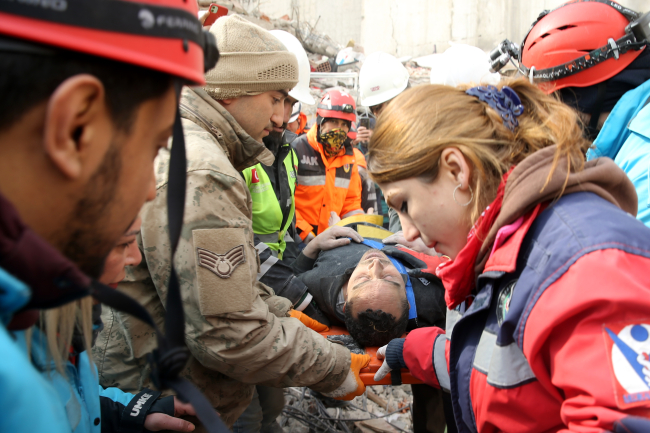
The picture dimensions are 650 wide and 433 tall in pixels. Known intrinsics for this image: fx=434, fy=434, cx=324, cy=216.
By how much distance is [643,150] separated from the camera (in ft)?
7.14

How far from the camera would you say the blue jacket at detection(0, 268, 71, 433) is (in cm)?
53

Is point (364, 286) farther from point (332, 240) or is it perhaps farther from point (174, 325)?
point (174, 325)

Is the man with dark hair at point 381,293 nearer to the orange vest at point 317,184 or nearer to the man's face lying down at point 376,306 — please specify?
the man's face lying down at point 376,306

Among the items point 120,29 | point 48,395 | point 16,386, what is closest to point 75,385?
point 48,395

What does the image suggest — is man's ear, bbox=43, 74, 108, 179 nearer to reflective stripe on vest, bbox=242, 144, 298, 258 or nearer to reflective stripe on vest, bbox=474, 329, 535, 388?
reflective stripe on vest, bbox=474, 329, 535, 388

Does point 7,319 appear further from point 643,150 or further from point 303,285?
point 303,285

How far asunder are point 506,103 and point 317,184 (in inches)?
171

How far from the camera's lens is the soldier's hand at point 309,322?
3.29 meters

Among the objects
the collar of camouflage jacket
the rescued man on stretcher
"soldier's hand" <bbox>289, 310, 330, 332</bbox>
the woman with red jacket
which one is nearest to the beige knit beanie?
the collar of camouflage jacket

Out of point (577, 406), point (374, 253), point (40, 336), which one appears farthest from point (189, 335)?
point (374, 253)

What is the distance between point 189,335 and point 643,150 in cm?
237

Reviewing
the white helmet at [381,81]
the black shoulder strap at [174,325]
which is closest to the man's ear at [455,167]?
the black shoulder strap at [174,325]

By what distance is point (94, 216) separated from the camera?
78cm

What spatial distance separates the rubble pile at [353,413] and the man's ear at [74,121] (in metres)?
3.45
